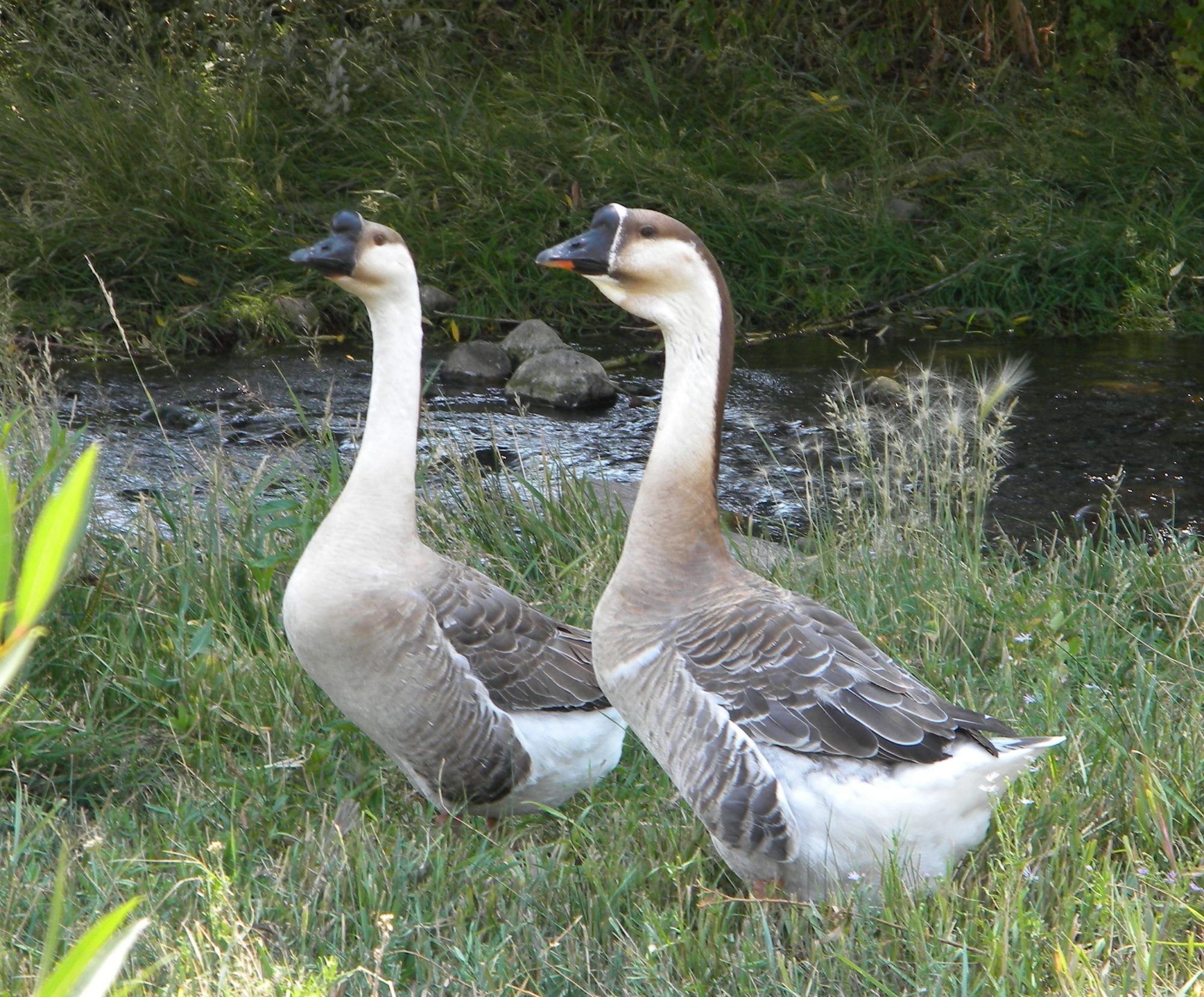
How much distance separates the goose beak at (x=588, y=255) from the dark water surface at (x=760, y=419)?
7.53 ft

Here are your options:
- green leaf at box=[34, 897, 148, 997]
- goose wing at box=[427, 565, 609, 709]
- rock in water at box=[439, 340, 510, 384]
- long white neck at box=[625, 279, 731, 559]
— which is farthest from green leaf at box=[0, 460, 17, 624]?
rock in water at box=[439, 340, 510, 384]

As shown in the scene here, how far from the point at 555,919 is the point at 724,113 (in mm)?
9037

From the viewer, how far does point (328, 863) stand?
9.49 feet

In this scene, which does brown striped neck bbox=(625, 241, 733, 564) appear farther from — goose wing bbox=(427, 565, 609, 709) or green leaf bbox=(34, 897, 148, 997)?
green leaf bbox=(34, 897, 148, 997)

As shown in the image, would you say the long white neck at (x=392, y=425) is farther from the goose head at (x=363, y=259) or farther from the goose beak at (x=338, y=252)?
the goose beak at (x=338, y=252)

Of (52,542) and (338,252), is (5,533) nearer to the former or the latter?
(52,542)

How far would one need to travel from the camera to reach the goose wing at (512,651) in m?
3.40

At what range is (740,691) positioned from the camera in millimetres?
2793

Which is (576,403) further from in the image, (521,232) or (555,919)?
(555,919)

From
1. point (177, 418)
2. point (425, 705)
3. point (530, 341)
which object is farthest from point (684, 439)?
point (530, 341)

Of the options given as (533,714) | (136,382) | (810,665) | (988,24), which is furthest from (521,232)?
(810,665)

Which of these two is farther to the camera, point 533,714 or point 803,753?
point 533,714

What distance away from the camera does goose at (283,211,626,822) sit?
10.7 feet

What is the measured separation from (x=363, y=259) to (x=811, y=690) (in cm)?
156
